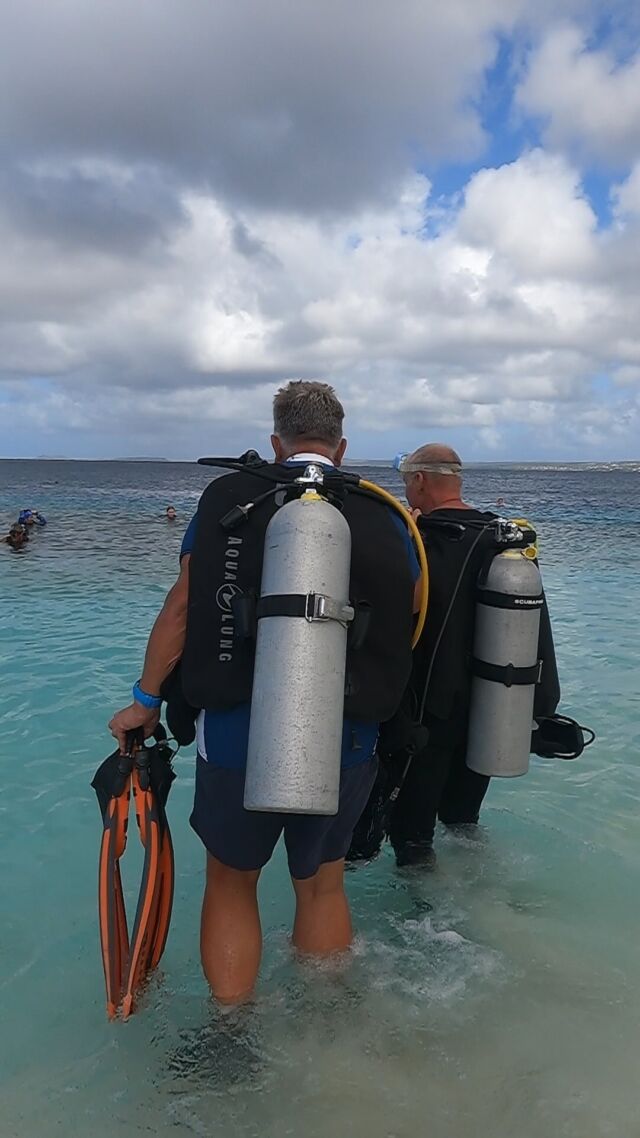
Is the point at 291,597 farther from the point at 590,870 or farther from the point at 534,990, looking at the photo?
the point at 590,870

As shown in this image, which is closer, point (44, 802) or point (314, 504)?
point (314, 504)

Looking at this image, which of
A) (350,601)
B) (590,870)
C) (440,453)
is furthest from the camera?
(590,870)

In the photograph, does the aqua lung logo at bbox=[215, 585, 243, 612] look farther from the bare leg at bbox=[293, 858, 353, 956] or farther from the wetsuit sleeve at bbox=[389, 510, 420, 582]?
the bare leg at bbox=[293, 858, 353, 956]

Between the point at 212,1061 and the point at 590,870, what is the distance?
2678 mm

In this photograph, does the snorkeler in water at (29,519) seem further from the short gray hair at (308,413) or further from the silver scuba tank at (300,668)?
the silver scuba tank at (300,668)

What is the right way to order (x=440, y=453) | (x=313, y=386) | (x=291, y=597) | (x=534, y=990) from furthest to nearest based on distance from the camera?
(x=440, y=453)
(x=534, y=990)
(x=313, y=386)
(x=291, y=597)

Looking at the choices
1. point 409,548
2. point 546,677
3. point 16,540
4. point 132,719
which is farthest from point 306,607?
point 16,540

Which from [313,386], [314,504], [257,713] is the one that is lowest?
[257,713]

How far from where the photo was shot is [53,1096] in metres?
3.09

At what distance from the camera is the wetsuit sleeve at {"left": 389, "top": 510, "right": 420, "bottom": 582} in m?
3.09

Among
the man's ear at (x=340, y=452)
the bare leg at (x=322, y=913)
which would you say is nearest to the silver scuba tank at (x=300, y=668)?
the man's ear at (x=340, y=452)

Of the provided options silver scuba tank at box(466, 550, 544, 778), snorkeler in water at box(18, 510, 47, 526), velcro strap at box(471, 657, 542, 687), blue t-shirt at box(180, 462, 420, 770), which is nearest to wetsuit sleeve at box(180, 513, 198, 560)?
blue t-shirt at box(180, 462, 420, 770)

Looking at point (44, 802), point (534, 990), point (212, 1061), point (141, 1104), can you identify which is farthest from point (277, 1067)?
point (44, 802)

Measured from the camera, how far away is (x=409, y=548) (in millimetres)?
3162
